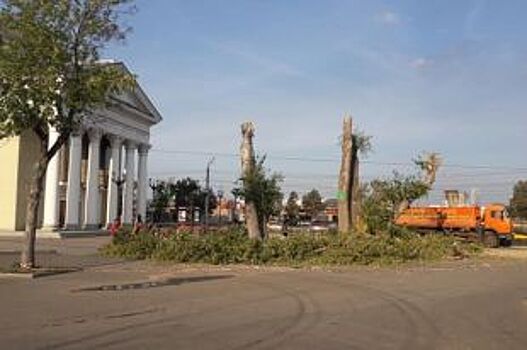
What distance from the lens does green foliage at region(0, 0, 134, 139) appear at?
2491cm

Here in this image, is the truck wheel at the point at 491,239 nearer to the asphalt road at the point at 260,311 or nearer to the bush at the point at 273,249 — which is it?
the bush at the point at 273,249

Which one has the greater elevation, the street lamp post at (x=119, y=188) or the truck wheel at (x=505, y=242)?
the street lamp post at (x=119, y=188)

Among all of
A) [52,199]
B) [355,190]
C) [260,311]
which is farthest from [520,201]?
[260,311]

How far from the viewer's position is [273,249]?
1371 inches

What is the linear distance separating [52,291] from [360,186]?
27372 millimetres

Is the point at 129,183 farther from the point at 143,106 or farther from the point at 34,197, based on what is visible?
the point at 34,197

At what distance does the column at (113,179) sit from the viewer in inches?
3152

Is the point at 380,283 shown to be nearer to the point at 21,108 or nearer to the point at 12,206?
the point at 21,108

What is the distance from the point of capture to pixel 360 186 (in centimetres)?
4600

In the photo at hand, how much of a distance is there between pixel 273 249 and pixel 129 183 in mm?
53392

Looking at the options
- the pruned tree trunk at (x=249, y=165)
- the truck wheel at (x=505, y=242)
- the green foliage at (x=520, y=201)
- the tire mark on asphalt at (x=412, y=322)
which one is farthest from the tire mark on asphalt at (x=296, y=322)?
the green foliage at (x=520, y=201)

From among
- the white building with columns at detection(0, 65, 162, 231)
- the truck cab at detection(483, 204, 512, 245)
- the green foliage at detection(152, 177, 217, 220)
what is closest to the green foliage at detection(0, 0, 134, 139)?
the white building with columns at detection(0, 65, 162, 231)

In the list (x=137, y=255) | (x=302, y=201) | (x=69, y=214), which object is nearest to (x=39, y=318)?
(x=137, y=255)

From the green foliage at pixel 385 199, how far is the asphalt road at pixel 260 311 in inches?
570
